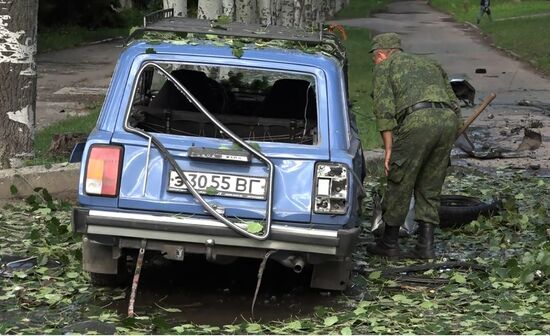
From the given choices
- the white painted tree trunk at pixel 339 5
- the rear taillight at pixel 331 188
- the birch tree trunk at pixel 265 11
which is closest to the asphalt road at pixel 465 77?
the birch tree trunk at pixel 265 11

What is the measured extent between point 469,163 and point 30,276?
20.5 ft

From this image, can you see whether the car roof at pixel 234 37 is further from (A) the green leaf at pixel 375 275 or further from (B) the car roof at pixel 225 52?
(A) the green leaf at pixel 375 275

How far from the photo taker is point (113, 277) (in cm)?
675

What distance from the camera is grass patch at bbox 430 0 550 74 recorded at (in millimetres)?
26975

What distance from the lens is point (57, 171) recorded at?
9.28 m

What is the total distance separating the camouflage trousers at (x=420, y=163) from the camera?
7.43m

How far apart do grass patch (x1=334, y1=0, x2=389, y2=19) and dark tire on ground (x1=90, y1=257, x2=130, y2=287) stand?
135ft

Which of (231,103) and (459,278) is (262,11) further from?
(459,278)

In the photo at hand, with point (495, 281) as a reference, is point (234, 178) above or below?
above

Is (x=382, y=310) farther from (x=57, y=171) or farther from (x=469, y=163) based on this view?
(x=469, y=163)

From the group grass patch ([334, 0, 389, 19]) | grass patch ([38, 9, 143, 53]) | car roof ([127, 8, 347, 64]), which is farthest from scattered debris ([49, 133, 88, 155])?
grass patch ([334, 0, 389, 19])

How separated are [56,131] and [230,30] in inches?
260

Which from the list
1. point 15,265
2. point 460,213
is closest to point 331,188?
point 15,265

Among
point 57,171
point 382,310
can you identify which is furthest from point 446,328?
point 57,171
